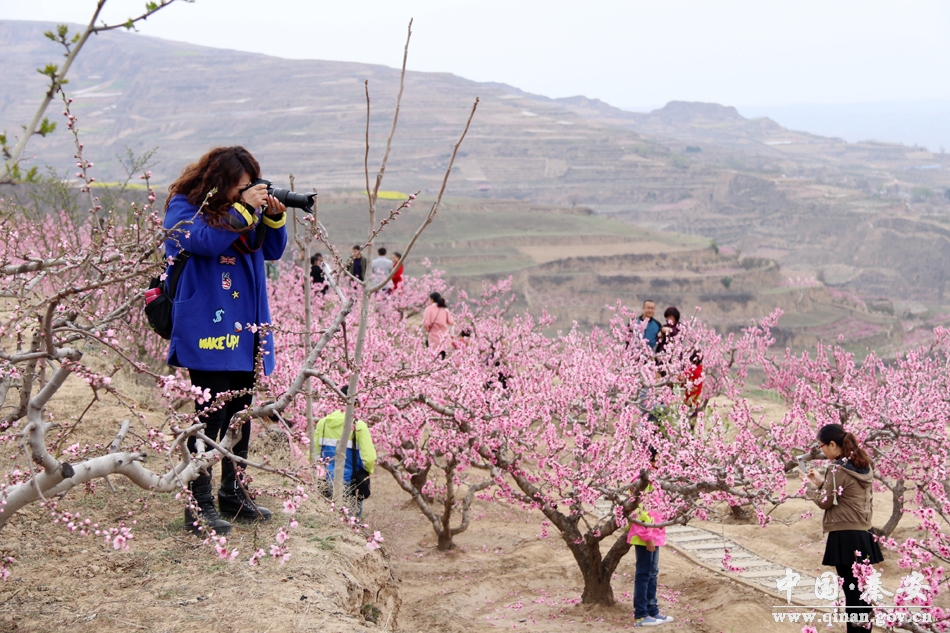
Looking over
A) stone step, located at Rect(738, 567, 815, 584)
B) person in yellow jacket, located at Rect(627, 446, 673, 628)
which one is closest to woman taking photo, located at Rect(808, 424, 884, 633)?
person in yellow jacket, located at Rect(627, 446, 673, 628)

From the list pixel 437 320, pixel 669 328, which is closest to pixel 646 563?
pixel 669 328

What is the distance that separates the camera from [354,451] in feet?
21.7

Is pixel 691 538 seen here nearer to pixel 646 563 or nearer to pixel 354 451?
pixel 646 563

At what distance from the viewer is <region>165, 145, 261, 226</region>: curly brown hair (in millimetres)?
4035

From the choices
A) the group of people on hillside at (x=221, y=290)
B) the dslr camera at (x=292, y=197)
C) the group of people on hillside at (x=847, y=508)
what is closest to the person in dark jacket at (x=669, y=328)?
the group of people on hillside at (x=847, y=508)

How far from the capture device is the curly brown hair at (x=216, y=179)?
4035 millimetres

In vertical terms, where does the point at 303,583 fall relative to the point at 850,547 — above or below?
above

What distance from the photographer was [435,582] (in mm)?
8227

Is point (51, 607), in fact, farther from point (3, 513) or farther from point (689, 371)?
point (689, 371)

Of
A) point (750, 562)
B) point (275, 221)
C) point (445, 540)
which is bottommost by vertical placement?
point (445, 540)

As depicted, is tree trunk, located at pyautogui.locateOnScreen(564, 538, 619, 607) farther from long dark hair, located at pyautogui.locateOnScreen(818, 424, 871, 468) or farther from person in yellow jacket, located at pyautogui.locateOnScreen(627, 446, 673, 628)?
long dark hair, located at pyautogui.locateOnScreen(818, 424, 871, 468)

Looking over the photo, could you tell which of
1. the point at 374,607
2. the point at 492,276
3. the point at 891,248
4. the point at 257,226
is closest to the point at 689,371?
the point at 374,607

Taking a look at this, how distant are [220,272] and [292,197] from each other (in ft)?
1.92

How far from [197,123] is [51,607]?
159128 mm
